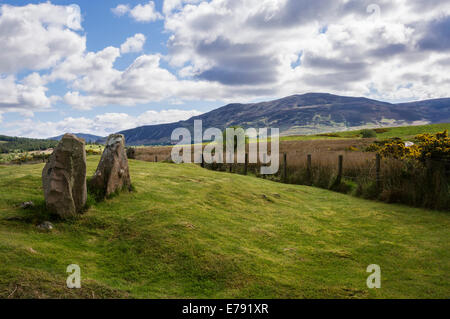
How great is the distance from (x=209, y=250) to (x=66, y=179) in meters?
3.84

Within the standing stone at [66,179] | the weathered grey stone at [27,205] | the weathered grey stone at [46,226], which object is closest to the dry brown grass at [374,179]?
the standing stone at [66,179]

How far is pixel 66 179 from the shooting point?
25.7 feet

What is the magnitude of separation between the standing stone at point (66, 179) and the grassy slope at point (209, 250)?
405 millimetres

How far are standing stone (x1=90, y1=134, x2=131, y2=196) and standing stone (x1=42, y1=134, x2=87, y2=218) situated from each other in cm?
90

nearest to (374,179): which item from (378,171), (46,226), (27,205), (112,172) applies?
(378,171)

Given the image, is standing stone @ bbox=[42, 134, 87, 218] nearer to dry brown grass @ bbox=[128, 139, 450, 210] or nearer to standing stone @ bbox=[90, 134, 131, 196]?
standing stone @ bbox=[90, 134, 131, 196]

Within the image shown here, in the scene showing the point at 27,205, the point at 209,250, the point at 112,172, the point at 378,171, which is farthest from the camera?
the point at 378,171

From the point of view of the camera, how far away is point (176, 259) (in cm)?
651

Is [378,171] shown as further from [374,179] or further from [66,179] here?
[66,179]

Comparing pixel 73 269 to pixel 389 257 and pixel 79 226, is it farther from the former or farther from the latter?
pixel 389 257

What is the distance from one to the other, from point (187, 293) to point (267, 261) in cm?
196

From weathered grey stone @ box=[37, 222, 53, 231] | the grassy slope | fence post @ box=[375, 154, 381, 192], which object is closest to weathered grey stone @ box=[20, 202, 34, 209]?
the grassy slope

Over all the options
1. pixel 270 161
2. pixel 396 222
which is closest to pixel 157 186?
pixel 396 222

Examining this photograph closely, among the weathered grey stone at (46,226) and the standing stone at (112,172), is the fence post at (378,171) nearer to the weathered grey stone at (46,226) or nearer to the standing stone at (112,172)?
the standing stone at (112,172)
